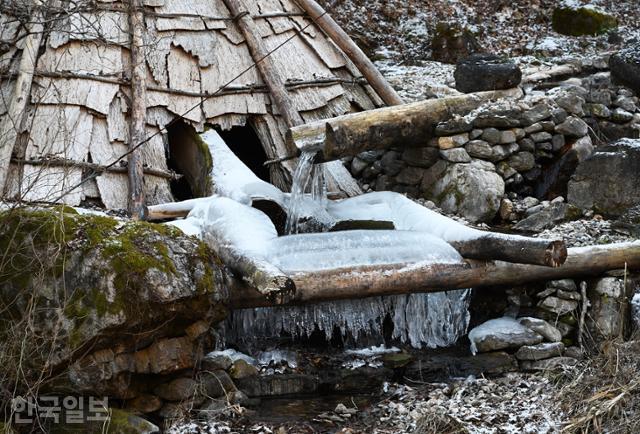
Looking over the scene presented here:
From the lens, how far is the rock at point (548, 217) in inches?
A: 295

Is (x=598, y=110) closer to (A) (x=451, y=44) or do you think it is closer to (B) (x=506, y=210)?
(B) (x=506, y=210)

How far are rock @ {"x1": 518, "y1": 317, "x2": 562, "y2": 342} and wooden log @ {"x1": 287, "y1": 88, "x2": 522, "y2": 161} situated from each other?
1.93 m

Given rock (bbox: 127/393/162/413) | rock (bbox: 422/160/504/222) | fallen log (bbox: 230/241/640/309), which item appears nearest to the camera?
rock (bbox: 127/393/162/413)

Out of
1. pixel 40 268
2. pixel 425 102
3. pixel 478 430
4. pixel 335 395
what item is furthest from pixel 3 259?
pixel 425 102

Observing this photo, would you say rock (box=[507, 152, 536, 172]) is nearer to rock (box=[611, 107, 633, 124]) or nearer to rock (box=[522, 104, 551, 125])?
rock (box=[522, 104, 551, 125])

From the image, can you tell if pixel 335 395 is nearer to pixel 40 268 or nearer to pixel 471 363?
pixel 471 363

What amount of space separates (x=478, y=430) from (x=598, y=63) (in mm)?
5405

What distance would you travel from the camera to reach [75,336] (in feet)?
16.5

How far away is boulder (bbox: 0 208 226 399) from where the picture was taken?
5.04m

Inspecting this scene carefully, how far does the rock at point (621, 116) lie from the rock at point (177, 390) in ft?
16.6

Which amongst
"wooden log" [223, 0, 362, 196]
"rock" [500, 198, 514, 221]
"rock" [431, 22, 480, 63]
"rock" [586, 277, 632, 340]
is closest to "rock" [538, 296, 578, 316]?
"rock" [586, 277, 632, 340]

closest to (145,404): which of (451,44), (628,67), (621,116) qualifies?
(621,116)

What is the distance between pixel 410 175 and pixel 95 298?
3.85 meters

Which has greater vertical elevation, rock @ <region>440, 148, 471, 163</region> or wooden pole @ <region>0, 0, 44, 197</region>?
wooden pole @ <region>0, 0, 44, 197</region>
